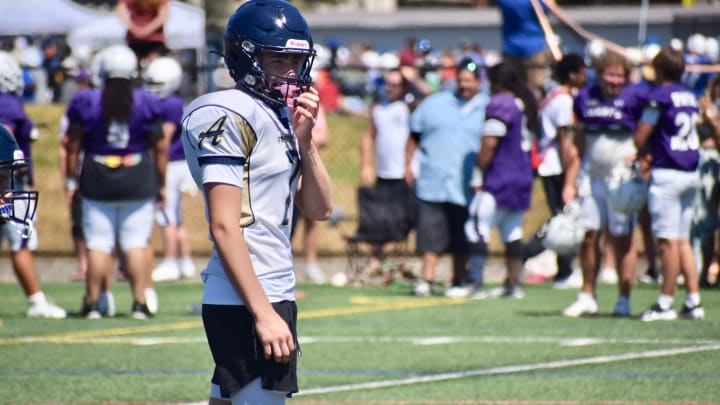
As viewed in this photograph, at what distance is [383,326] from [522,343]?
1.52 m

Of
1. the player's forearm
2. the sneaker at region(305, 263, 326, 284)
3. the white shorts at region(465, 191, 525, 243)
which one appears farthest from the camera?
the sneaker at region(305, 263, 326, 284)

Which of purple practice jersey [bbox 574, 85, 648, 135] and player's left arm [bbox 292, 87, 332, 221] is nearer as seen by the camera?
player's left arm [bbox 292, 87, 332, 221]

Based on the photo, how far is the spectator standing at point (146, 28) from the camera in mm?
15547

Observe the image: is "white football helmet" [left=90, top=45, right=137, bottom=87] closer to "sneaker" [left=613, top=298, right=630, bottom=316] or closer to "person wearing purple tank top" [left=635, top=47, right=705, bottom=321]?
"person wearing purple tank top" [left=635, top=47, right=705, bottom=321]

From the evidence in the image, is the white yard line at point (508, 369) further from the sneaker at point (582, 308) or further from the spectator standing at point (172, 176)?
the spectator standing at point (172, 176)

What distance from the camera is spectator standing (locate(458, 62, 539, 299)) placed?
13.2 metres

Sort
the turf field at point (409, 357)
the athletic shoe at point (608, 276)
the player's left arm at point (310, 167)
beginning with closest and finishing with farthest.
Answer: the player's left arm at point (310, 167), the turf field at point (409, 357), the athletic shoe at point (608, 276)

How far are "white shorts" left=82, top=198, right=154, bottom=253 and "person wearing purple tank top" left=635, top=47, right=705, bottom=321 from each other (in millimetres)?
3968

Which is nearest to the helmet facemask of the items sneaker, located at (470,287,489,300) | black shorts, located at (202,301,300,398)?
black shorts, located at (202,301,300,398)

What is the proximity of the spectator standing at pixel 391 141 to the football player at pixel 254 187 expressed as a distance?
34.6ft

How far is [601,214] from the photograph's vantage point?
38.2 ft

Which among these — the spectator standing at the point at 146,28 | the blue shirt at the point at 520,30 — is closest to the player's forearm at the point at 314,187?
the spectator standing at the point at 146,28

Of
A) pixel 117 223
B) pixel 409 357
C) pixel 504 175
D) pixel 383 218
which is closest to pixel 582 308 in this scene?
pixel 504 175

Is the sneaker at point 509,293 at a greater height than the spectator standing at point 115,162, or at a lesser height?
lesser
